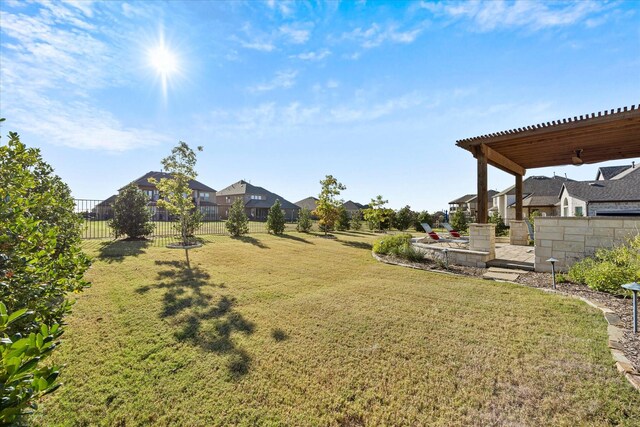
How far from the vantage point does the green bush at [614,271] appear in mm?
5379

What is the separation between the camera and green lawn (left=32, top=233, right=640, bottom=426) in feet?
8.16

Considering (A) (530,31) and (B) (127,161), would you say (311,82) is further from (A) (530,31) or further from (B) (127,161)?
(B) (127,161)

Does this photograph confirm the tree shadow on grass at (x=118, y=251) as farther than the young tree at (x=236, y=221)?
No

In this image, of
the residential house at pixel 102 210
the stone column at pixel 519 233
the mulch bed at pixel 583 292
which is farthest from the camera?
the residential house at pixel 102 210

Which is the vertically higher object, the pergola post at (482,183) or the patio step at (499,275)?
the pergola post at (482,183)

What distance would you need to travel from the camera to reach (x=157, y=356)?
3.39 m

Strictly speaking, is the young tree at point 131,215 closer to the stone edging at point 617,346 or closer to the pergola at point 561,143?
the pergola at point 561,143

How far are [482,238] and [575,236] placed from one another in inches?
88.0

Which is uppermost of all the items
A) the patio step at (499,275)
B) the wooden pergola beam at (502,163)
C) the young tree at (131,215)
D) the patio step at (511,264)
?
the wooden pergola beam at (502,163)

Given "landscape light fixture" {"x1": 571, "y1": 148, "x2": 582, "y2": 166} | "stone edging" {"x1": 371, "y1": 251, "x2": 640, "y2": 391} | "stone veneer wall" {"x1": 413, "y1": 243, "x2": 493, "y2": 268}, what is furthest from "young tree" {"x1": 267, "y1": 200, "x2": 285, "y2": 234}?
"stone edging" {"x1": 371, "y1": 251, "x2": 640, "y2": 391}

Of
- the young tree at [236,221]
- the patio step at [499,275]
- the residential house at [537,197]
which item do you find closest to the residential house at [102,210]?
the young tree at [236,221]

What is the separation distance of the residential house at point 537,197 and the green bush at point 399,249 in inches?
971

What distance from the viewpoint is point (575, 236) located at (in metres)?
7.23

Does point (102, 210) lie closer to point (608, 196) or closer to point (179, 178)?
point (179, 178)
